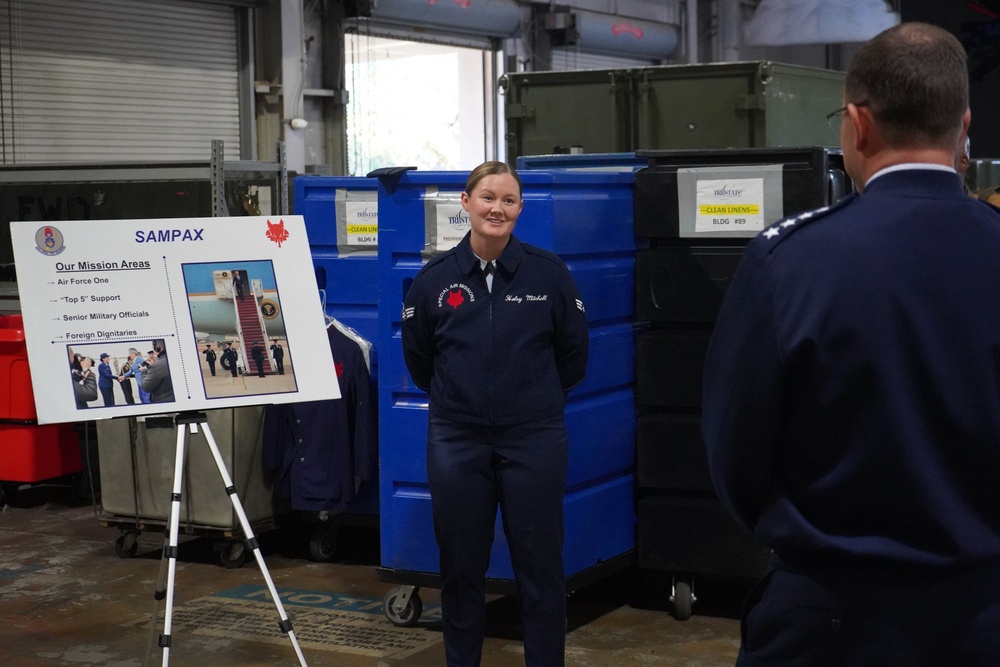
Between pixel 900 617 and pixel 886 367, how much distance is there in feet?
1.08

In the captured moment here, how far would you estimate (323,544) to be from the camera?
585 centimetres

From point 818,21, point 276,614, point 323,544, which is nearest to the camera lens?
point 276,614

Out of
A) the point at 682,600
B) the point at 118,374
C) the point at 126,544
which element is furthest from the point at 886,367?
the point at 126,544

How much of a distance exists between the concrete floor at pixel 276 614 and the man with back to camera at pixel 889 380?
2.81m

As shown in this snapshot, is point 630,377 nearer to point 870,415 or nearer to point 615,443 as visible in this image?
point 615,443

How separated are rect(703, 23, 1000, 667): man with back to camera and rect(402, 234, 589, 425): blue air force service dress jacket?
7.15 ft

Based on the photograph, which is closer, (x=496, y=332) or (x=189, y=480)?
(x=496, y=332)

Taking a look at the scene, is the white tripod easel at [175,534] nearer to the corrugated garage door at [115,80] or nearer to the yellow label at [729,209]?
the yellow label at [729,209]

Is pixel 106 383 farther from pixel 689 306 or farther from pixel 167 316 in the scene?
pixel 689 306

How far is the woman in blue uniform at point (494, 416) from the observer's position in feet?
12.6

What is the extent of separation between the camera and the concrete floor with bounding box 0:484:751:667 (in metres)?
4.50

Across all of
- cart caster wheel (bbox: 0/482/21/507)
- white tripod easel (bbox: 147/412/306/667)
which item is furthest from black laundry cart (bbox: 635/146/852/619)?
cart caster wheel (bbox: 0/482/21/507)

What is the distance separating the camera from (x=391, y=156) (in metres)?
12.3

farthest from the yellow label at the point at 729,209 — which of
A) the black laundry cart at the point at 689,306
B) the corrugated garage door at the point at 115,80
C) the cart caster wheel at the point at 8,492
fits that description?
the corrugated garage door at the point at 115,80
